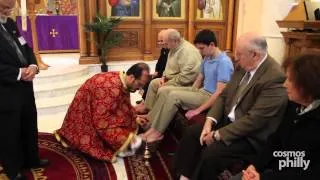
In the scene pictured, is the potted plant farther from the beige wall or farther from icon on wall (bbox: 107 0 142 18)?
the beige wall

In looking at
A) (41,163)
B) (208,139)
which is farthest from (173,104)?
(41,163)

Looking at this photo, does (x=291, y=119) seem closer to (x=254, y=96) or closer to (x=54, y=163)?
(x=254, y=96)

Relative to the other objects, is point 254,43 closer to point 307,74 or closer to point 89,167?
point 307,74

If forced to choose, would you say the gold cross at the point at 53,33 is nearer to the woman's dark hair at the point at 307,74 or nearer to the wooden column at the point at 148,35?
the wooden column at the point at 148,35

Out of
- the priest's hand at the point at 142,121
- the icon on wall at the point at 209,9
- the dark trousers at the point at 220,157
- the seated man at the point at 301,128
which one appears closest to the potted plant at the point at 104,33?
the icon on wall at the point at 209,9

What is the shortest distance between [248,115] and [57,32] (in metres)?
7.23

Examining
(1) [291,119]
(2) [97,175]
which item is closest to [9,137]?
(2) [97,175]

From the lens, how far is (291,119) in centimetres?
181

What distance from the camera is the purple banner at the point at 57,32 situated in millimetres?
8250

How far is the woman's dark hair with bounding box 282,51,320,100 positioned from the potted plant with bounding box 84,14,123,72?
5229 mm

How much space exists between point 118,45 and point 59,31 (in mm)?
2121

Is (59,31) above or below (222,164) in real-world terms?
above

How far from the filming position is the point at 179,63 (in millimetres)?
3881

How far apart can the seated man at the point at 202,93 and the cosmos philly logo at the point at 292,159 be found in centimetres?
137
